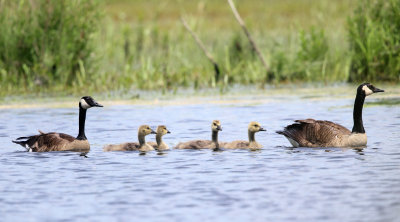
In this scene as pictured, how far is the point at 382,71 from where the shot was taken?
2170 cm

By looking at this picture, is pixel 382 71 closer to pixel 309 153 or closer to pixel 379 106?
pixel 379 106

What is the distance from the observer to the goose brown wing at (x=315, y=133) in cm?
1336

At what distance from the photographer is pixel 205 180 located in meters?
10.7

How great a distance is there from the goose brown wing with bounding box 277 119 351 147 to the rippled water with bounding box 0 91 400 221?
0.20 m

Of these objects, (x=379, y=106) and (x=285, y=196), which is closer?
(x=285, y=196)

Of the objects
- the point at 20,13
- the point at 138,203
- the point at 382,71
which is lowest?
the point at 138,203

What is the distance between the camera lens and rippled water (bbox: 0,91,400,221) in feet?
29.0

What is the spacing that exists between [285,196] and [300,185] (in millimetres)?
703

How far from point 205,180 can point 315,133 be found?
3285 mm

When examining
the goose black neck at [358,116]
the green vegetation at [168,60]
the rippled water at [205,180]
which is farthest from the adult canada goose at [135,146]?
the green vegetation at [168,60]

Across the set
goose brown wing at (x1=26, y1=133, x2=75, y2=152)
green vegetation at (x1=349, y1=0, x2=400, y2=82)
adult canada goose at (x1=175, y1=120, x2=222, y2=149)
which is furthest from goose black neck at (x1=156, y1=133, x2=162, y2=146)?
green vegetation at (x1=349, y1=0, x2=400, y2=82)

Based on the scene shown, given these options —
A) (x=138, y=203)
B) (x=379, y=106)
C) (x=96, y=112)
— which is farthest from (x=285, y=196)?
(x=96, y=112)

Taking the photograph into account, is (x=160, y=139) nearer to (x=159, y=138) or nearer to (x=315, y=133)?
(x=159, y=138)

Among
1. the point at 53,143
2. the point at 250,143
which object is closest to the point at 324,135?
the point at 250,143
